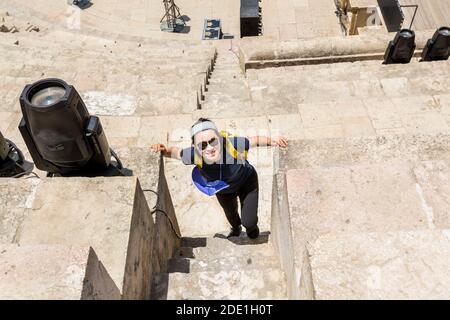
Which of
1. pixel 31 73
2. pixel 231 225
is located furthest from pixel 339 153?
pixel 31 73

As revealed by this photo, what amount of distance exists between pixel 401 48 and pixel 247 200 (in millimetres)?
6178

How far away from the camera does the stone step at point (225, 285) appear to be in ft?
13.0

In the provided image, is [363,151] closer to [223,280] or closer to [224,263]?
[224,263]

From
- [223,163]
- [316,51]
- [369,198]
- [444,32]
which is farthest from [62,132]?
[444,32]

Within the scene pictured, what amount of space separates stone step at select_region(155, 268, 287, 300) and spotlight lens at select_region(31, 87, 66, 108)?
1.87 m

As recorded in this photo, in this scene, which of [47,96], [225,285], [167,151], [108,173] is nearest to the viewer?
[47,96]

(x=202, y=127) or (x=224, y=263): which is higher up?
(x=202, y=127)

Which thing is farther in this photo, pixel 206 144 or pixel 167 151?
pixel 167 151

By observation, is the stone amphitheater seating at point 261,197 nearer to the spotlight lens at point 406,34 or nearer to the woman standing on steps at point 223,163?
the woman standing on steps at point 223,163

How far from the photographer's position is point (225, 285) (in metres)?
4.04

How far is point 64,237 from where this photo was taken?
133 inches

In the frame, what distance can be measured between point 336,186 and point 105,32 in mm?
15317
